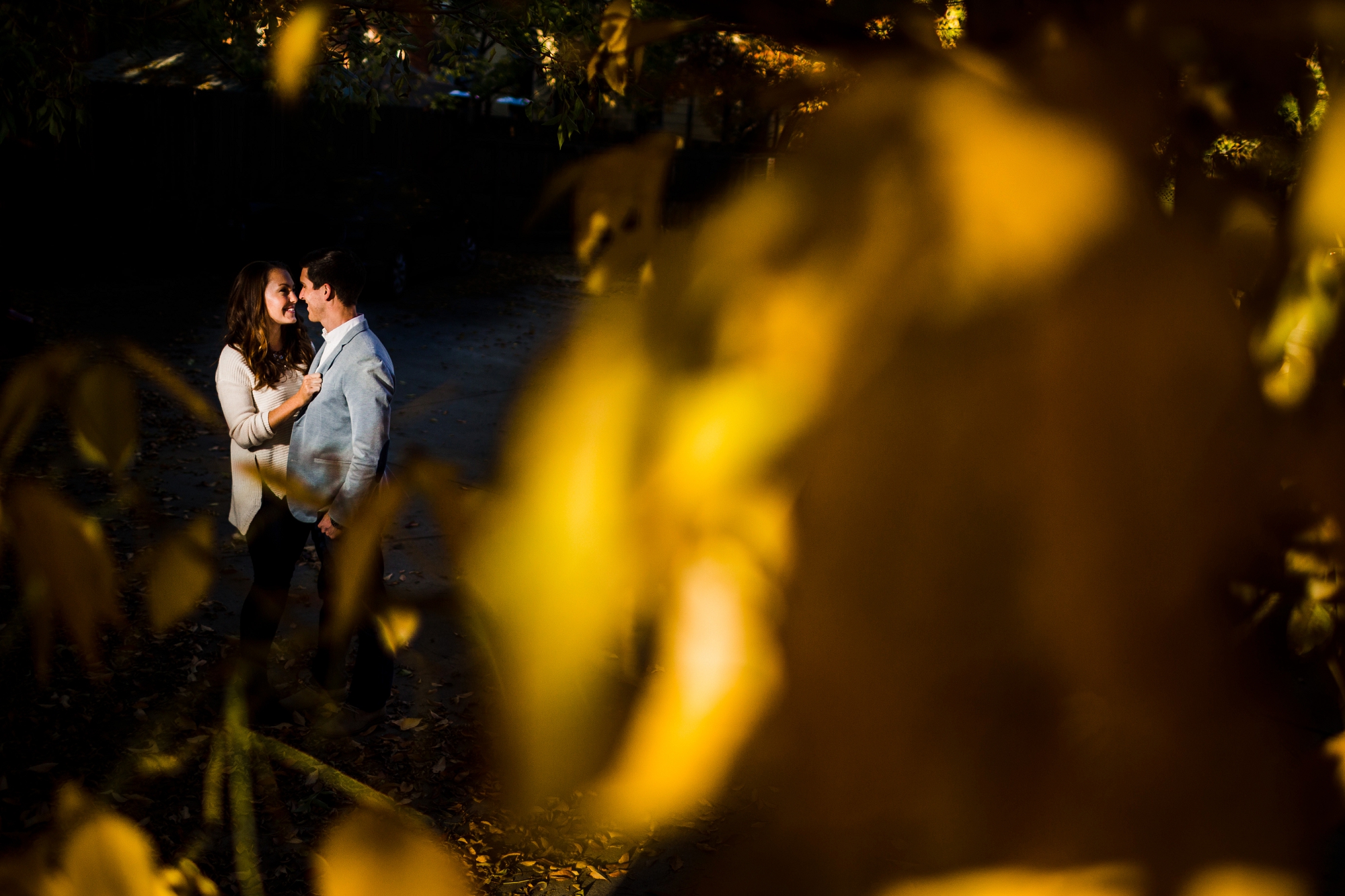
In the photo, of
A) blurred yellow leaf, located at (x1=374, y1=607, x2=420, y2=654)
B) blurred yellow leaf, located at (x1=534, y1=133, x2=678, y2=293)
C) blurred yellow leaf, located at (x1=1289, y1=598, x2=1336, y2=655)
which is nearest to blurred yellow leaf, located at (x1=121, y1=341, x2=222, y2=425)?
blurred yellow leaf, located at (x1=534, y1=133, x2=678, y2=293)

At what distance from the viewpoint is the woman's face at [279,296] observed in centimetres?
393

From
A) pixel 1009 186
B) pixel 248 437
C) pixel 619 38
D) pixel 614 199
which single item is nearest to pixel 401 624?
pixel 248 437

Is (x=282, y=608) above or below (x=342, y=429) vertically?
below

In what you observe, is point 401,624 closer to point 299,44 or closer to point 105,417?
point 299,44

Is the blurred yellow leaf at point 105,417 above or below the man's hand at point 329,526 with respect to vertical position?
below

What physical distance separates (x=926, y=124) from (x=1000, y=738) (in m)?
1.46

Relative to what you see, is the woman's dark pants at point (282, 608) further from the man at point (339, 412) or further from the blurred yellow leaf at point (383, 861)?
the blurred yellow leaf at point (383, 861)

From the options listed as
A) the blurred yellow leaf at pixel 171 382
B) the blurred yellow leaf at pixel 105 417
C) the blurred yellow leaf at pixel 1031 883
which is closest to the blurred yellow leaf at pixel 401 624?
the blurred yellow leaf at pixel 1031 883

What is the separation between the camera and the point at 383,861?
3.48m

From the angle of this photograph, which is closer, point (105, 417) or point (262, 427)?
point (262, 427)

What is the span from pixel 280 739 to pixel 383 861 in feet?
2.61

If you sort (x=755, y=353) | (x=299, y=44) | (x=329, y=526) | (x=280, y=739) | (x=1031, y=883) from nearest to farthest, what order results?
1. (x=755, y=353)
2. (x=1031, y=883)
3. (x=329, y=526)
4. (x=280, y=739)
5. (x=299, y=44)

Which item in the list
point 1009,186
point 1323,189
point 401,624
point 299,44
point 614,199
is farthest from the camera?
point 614,199

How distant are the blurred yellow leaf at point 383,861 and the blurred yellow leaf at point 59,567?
1.60 metres
